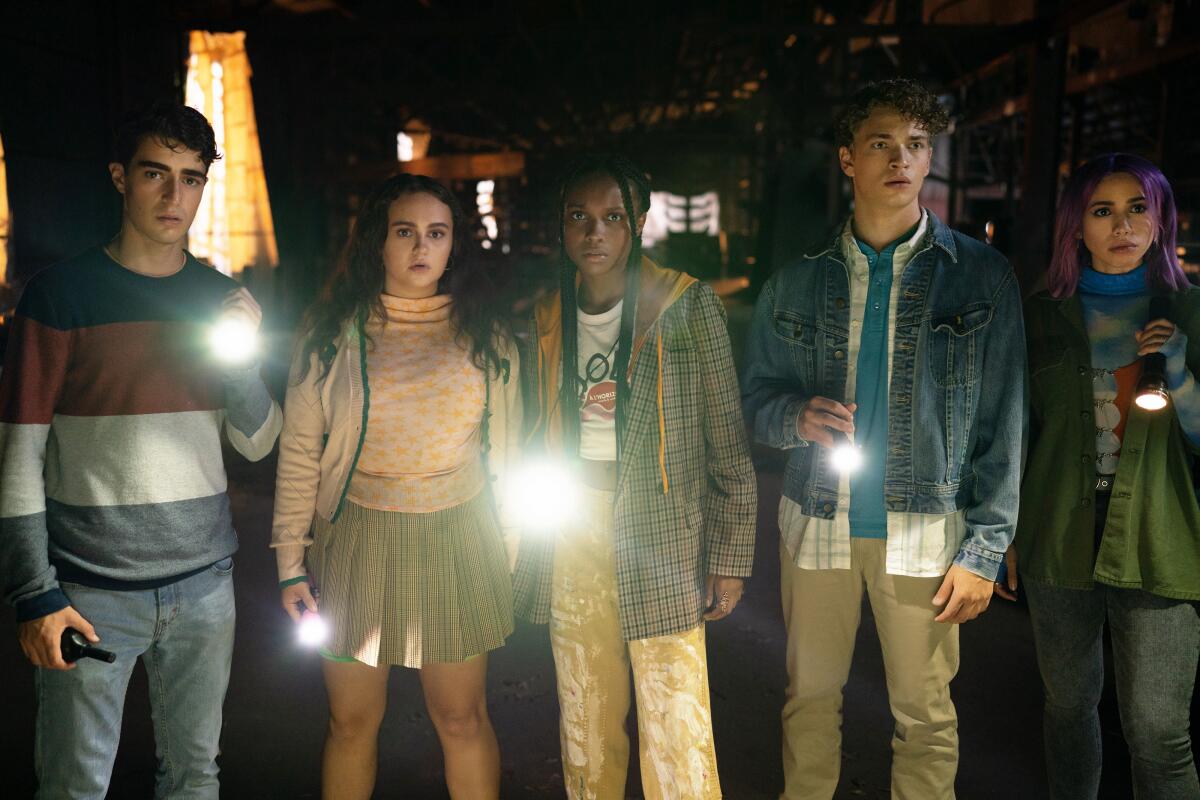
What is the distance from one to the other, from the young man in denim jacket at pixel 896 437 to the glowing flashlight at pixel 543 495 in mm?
652

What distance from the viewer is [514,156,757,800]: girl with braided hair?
261cm

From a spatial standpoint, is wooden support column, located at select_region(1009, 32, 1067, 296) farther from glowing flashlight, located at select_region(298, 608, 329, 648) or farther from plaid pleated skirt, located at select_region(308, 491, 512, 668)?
glowing flashlight, located at select_region(298, 608, 329, 648)

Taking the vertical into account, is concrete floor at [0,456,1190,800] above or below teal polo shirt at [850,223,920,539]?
below

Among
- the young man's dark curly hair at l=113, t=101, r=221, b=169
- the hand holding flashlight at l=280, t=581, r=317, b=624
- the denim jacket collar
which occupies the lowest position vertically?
the hand holding flashlight at l=280, t=581, r=317, b=624

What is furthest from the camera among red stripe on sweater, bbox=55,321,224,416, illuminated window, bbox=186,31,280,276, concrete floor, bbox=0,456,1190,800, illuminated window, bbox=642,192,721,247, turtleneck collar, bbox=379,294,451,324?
illuminated window, bbox=642,192,721,247

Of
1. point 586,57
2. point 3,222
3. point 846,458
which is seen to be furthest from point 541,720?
point 586,57

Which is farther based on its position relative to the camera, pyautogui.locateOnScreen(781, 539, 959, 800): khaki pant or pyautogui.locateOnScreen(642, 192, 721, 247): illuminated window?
pyautogui.locateOnScreen(642, 192, 721, 247): illuminated window

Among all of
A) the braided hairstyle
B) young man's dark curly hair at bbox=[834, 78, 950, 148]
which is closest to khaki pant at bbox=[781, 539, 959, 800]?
the braided hairstyle

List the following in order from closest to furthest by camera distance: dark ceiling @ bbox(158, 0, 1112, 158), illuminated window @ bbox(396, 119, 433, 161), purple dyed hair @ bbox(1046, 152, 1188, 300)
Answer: purple dyed hair @ bbox(1046, 152, 1188, 300) < dark ceiling @ bbox(158, 0, 1112, 158) < illuminated window @ bbox(396, 119, 433, 161)

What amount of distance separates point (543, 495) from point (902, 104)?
1.63 meters

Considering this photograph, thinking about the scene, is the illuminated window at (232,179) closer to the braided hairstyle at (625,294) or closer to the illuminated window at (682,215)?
the braided hairstyle at (625,294)

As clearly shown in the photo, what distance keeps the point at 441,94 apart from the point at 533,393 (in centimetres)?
944

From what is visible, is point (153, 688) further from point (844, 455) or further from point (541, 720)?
point (844, 455)

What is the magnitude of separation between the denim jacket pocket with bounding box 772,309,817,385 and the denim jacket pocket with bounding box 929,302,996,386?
0.37 m
